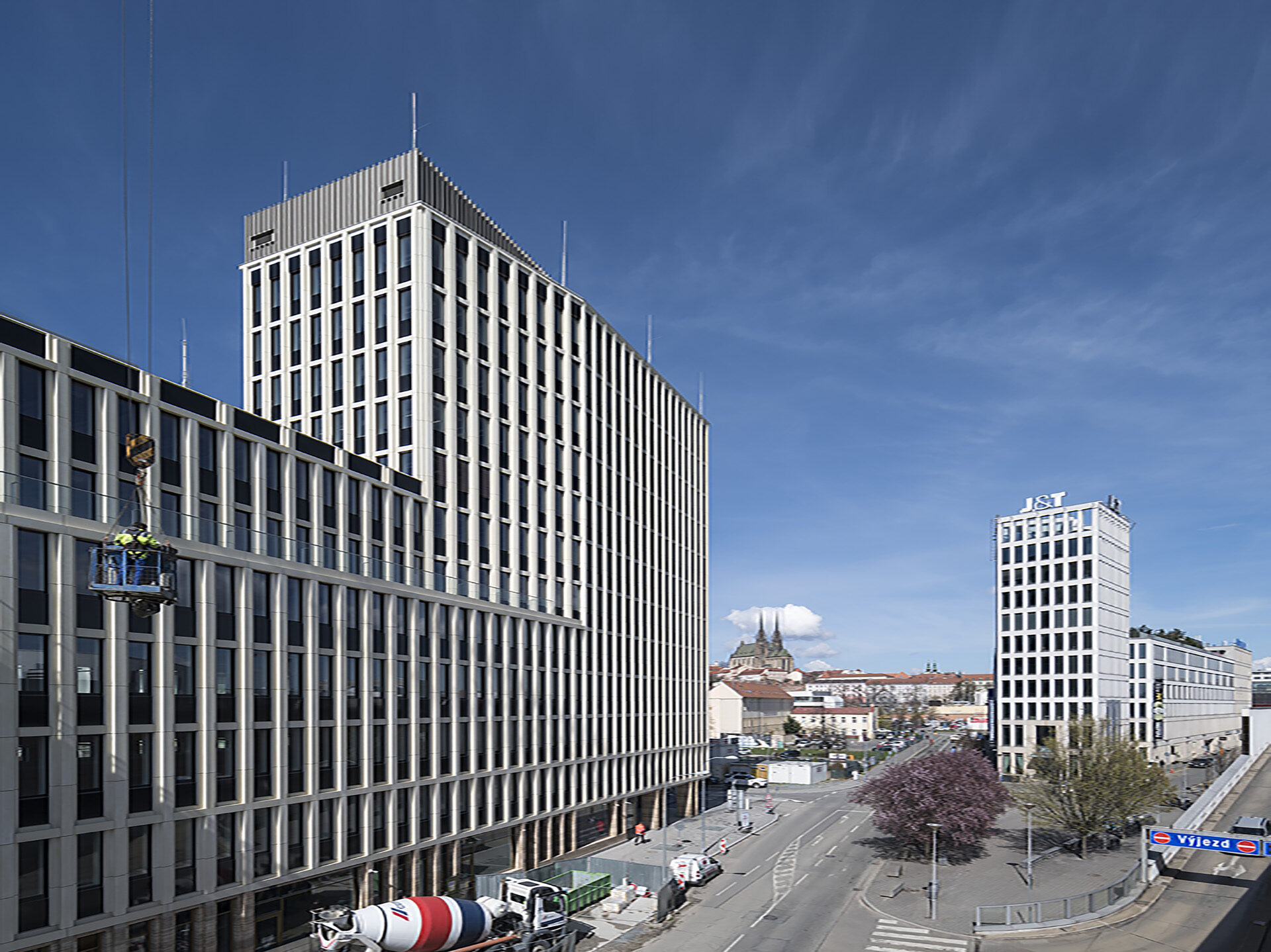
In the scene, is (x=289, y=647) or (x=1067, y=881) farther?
(x=1067, y=881)

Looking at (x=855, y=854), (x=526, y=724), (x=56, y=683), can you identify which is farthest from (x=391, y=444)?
(x=855, y=854)

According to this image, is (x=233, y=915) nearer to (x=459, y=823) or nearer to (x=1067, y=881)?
(x=459, y=823)

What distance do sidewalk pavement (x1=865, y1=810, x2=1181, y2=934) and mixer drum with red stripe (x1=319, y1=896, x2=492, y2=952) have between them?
23.0 m

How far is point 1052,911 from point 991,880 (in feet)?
30.9

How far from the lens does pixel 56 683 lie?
29016 mm

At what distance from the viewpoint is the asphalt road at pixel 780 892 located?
42500 millimetres

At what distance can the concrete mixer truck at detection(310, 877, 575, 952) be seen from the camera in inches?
1184

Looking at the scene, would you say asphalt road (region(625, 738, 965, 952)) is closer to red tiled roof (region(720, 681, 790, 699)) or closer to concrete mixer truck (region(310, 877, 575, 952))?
concrete mixer truck (region(310, 877, 575, 952))

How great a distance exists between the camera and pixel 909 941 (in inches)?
1641

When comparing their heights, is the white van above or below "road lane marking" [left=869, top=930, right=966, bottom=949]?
below

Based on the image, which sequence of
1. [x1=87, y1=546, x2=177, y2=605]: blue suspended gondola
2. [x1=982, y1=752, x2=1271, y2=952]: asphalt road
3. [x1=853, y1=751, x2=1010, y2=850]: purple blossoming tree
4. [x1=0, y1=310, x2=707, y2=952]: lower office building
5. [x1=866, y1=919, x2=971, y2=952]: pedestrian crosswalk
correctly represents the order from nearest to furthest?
[x1=87, y1=546, x2=177, y2=605]: blue suspended gondola
[x1=0, y1=310, x2=707, y2=952]: lower office building
[x1=982, y1=752, x2=1271, y2=952]: asphalt road
[x1=866, y1=919, x2=971, y2=952]: pedestrian crosswalk
[x1=853, y1=751, x2=1010, y2=850]: purple blossoming tree

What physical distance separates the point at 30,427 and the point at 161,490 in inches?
202

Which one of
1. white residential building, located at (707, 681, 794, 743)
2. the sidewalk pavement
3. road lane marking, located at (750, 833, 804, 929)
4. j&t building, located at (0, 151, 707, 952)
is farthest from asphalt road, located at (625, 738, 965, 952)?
white residential building, located at (707, 681, 794, 743)

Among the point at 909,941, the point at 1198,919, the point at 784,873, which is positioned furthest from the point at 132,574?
the point at 784,873
